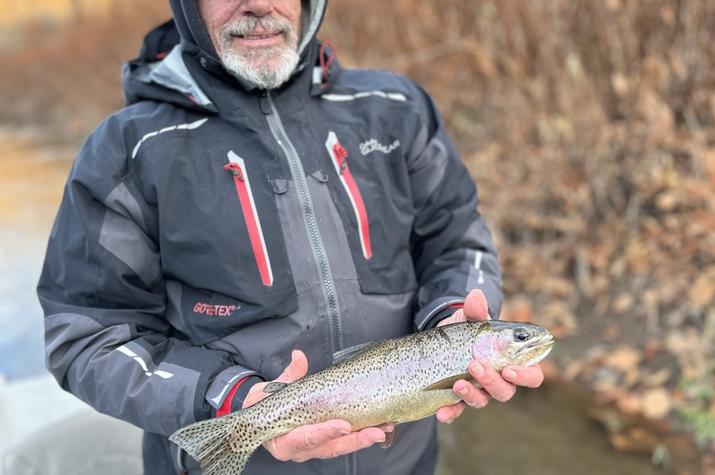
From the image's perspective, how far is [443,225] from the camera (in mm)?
2408

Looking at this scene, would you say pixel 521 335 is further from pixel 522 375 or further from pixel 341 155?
pixel 341 155

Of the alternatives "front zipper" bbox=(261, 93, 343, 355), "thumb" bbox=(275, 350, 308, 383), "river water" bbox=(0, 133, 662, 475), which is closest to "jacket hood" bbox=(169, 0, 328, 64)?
"front zipper" bbox=(261, 93, 343, 355)

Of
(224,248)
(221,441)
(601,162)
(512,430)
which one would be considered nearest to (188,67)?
(224,248)

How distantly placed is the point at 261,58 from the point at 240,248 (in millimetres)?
618

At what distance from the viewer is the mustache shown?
85.3 inches

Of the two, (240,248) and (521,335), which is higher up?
(240,248)

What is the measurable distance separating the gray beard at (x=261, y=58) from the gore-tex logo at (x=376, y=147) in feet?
1.12

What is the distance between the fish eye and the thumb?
0.62m

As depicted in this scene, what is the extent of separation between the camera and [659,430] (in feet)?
14.1

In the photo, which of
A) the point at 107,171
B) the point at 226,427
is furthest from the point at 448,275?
the point at 107,171

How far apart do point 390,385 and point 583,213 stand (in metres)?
4.27

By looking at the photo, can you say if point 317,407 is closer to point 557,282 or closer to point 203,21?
point 203,21

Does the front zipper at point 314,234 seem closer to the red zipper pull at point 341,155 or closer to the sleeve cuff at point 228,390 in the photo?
the red zipper pull at point 341,155

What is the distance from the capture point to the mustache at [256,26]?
2.17m
